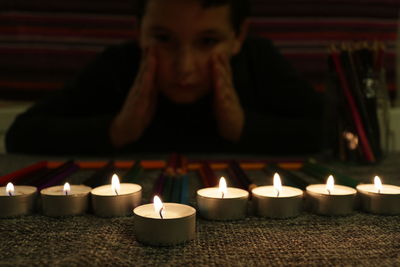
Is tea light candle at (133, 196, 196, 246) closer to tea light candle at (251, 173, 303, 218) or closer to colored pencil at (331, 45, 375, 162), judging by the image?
tea light candle at (251, 173, 303, 218)

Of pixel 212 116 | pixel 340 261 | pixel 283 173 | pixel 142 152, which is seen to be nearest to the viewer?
pixel 340 261

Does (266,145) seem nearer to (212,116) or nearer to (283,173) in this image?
(212,116)

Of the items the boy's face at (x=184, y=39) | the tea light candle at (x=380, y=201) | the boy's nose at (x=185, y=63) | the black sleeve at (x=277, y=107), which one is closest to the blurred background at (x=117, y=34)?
the black sleeve at (x=277, y=107)

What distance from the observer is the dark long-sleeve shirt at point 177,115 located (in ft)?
4.10

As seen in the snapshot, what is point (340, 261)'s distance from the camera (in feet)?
1.41

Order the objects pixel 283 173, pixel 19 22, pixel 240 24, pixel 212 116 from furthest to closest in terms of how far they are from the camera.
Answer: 1. pixel 19 22
2. pixel 212 116
3. pixel 240 24
4. pixel 283 173

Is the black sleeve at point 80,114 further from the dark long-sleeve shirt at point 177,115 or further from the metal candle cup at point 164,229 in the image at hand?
the metal candle cup at point 164,229

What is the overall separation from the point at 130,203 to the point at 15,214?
0.16 m

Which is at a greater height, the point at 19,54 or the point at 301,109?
the point at 19,54

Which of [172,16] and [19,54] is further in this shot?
[19,54]

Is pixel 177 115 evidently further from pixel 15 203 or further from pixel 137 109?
pixel 15 203

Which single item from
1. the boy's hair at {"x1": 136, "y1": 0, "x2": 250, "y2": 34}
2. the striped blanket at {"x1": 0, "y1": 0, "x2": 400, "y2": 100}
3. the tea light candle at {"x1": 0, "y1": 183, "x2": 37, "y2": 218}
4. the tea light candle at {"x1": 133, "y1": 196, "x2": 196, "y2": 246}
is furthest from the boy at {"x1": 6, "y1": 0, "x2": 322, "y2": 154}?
the tea light candle at {"x1": 133, "y1": 196, "x2": 196, "y2": 246}

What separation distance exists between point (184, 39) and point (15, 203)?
735 millimetres

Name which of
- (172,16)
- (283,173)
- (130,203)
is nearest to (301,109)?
(172,16)
